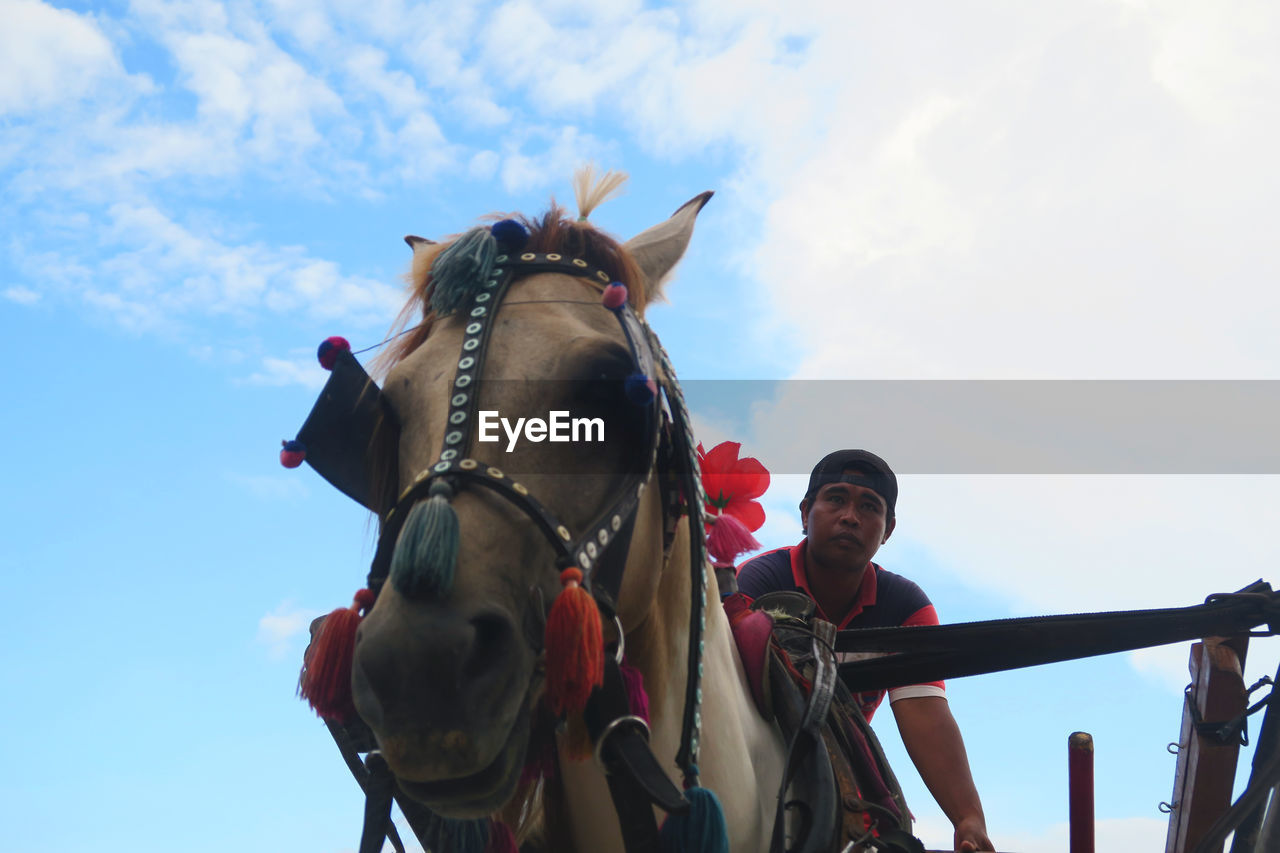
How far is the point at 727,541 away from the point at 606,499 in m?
1.33

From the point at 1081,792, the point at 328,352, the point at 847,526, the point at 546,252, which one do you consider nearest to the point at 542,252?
the point at 546,252

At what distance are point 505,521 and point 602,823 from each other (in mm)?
1053

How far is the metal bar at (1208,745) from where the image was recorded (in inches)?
170

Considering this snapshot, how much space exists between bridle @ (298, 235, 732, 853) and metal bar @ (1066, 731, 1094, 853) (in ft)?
7.38

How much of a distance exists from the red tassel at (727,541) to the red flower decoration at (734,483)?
0.77 ft

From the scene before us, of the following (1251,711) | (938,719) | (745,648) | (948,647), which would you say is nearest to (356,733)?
(745,648)

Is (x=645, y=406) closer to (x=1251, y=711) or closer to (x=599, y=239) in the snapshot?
(x=599, y=239)

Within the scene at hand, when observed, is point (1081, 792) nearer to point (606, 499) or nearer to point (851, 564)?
point (851, 564)

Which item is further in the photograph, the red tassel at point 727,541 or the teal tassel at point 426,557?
the red tassel at point 727,541

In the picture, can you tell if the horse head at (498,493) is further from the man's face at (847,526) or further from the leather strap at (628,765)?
the man's face at (847,526)

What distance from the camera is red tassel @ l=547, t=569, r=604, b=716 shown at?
2191 millimetres

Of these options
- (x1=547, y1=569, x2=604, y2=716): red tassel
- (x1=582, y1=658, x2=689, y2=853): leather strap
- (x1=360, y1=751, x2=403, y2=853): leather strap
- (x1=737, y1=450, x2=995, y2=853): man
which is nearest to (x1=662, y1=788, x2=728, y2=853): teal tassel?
(x1=582, y1=658, x2=689, y2=853): leather strap

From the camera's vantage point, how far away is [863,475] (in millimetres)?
5004

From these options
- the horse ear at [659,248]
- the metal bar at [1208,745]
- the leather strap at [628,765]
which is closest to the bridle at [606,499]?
the leather strap at [628,765]
